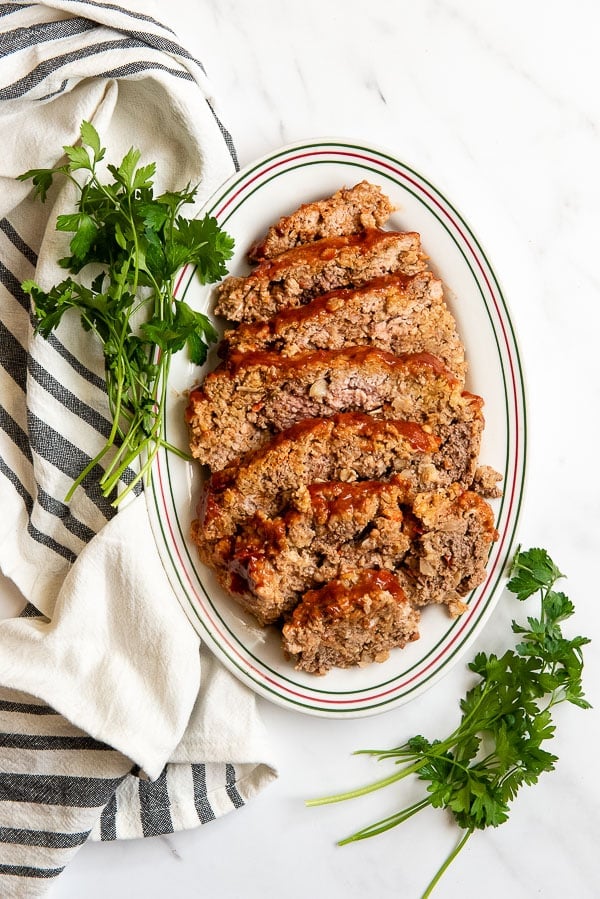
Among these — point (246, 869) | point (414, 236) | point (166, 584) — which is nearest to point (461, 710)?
point (246, 869)

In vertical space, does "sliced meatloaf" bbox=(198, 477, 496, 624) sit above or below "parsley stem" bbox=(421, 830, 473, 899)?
→ above

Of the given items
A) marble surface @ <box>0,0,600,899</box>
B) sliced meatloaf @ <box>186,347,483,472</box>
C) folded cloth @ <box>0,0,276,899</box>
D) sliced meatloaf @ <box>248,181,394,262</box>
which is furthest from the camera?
marble surface @ <box>0,0,600,899</box>

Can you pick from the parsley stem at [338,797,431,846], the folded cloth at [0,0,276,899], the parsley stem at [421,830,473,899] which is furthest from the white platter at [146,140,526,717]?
the parsley stem at [421,830,473,899]

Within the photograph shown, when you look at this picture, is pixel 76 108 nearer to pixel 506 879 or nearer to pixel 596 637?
pixel 596 637

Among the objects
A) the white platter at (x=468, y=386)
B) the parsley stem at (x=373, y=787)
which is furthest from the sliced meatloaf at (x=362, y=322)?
the parsley stem at (x=373, y=787)

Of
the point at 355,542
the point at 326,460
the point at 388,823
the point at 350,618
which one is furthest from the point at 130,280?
the point at 388,823

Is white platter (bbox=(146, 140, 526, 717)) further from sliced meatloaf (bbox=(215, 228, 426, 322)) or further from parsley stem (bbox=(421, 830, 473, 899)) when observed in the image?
parsley stem (bbox=(421, 830, 473, 899))

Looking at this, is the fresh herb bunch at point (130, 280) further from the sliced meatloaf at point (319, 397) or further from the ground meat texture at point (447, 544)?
the ground meat texture at point (447, 544)
